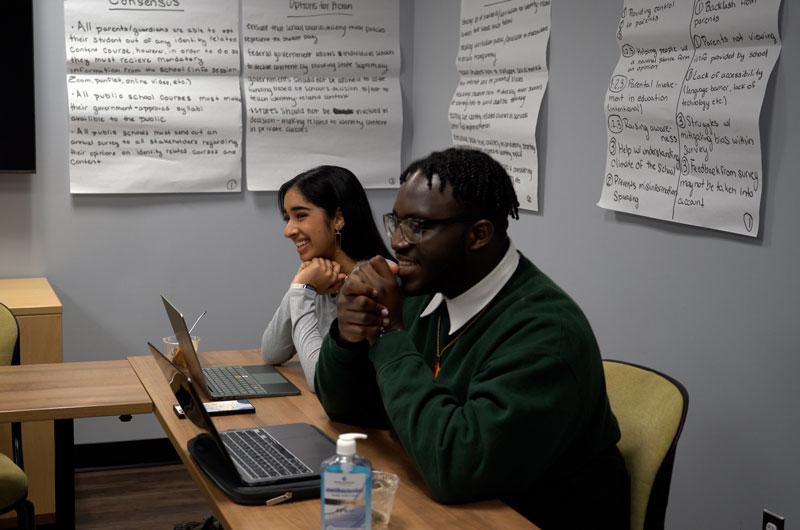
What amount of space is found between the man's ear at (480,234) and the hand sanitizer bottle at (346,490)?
0.52 m

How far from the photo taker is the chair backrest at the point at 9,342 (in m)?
2.73

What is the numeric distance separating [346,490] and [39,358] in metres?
2.27

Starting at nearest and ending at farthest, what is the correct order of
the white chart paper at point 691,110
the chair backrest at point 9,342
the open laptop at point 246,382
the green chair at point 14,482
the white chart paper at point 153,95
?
the open laptop at point 246,382, the white chart paper at point 691,110, the green chair at point 14,482, the chair backrest at point 9,342, the white chart paper at point 153,95

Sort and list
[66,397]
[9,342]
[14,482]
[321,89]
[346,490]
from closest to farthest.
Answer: [346,490], [66,397], [14,482], [9,342], [321,89]

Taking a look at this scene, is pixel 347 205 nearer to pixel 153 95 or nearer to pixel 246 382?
pixel 246 382

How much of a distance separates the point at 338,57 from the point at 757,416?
8.24 ft

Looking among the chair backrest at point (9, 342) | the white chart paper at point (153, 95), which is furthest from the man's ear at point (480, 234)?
the white chart paper at point (153, 95)

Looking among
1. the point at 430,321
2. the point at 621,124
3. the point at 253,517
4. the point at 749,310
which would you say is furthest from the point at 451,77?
the point at 253,517

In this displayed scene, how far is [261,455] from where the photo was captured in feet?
5.96

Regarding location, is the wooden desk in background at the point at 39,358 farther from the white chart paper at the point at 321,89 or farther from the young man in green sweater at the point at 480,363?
the young man in green sweater at the point at 480,363

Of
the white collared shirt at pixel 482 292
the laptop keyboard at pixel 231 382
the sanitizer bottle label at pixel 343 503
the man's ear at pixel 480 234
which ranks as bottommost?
the laptop keyboard at pixel 231 382

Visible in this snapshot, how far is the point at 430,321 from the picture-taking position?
2031mm

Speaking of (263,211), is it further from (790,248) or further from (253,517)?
(253,517)

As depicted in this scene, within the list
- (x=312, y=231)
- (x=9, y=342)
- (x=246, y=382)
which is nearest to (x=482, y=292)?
(x=246, y=382)
